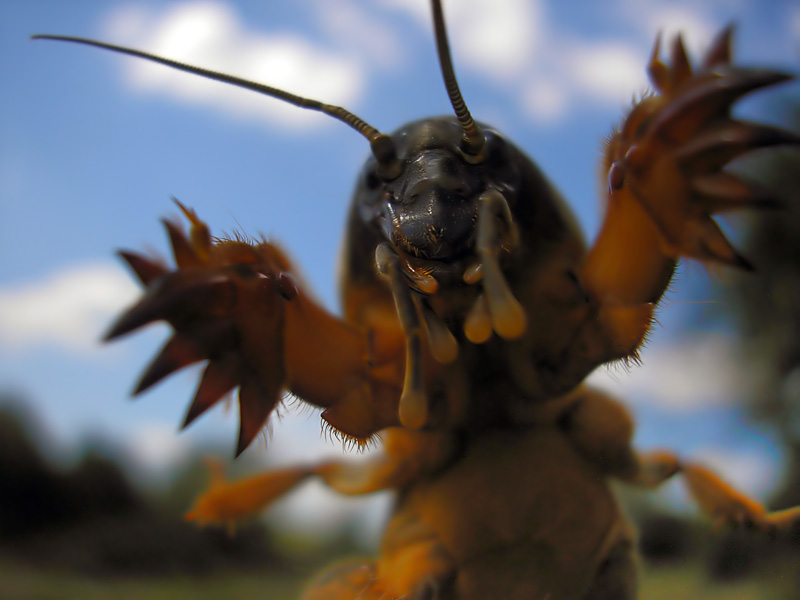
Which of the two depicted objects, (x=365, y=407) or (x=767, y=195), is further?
(x=365, y=407)

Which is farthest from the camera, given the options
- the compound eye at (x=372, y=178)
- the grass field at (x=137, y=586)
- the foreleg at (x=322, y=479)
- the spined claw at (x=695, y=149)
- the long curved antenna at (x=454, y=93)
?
the grass field at (x=137, y=586)

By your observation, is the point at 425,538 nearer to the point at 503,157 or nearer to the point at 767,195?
the point at 503,157

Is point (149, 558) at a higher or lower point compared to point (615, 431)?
higher

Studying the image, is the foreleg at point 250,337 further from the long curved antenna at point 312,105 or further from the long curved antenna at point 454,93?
Result: the long curved antenna at point 454,93

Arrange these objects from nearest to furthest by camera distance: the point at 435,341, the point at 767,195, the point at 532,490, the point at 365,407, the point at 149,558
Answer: the point at 767,195 < the point at 435,341 < the point at 365,407 < the point at 532,490 < the point at 149,558

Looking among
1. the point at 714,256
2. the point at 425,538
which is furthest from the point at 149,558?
the point at 714,256

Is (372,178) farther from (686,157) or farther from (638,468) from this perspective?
(638,468)

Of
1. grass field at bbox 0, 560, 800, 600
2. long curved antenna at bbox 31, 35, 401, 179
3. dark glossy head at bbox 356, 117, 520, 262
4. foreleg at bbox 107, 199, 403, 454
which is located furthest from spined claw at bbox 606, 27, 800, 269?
grass field at bbox 0, 560, 800, 600

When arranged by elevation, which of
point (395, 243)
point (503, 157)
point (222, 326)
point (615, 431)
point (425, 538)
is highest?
point (503, 157)

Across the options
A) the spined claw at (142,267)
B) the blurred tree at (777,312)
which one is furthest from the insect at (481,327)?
the blurred tree at (777,312)
